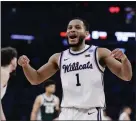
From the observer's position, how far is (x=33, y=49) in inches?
436

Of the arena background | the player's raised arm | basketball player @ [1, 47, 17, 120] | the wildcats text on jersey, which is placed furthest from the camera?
the arena background

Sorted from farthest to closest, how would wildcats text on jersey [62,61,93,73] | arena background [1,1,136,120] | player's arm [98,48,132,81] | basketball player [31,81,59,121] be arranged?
arena background [1,1,136,120], basketball player [31,81,59,121], wildcats text on jersey [62,61,93,73], player's arm [98,48,132,81]

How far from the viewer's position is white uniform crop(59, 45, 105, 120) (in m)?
3.55

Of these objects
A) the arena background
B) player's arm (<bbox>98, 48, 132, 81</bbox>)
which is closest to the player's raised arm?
player's arm (<bbox>98, 48, 132, 81</bbox>)

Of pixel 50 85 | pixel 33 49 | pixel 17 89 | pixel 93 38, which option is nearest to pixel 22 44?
pixel 33 49

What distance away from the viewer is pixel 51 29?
36.0 ft

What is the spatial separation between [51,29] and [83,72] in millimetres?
7430

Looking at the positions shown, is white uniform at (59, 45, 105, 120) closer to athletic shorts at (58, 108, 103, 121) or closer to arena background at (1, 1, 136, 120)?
athletic shorts at (58, 108, 103, 121)

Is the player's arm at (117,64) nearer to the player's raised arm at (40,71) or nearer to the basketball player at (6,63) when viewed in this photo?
the player's raised arm at (40,71)

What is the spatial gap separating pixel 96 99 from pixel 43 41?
7.64 meters

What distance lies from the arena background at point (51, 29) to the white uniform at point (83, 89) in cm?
668

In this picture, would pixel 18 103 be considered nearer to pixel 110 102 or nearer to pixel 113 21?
pixel 110 102

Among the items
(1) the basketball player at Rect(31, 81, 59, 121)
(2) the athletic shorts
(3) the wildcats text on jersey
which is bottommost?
(1) the basketball player at Rect(31, 81, 59, 121)

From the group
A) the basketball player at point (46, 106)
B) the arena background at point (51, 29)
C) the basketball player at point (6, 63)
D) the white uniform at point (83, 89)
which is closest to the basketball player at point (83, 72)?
the white uniform at point (83, 89)
